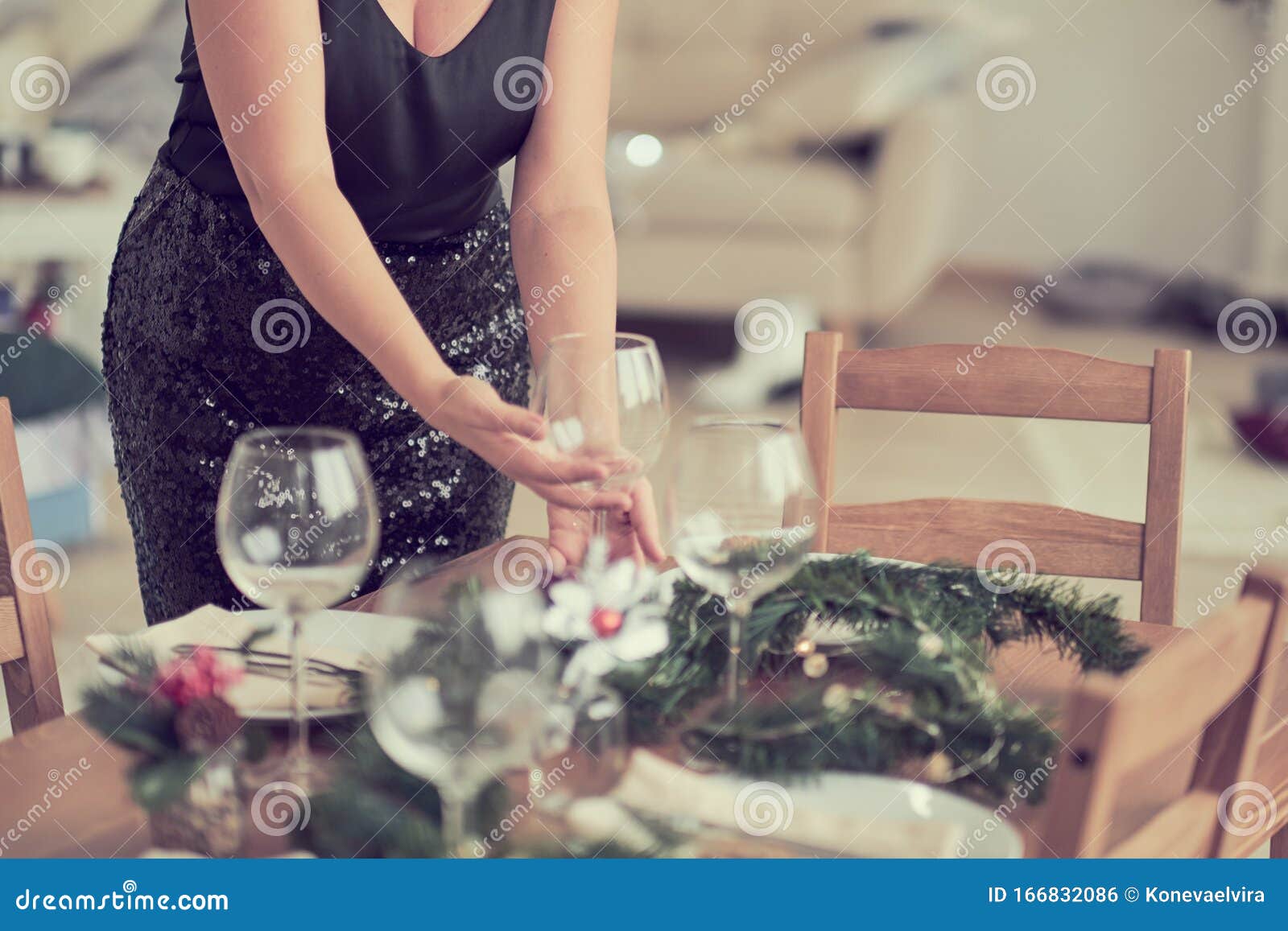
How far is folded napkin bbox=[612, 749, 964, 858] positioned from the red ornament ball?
131 mm

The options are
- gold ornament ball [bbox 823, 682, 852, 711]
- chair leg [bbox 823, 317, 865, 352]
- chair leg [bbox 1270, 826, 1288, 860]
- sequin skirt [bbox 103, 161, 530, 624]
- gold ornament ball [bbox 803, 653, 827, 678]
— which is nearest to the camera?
gold ornament ball [bbox 823, 682, 852, 711]

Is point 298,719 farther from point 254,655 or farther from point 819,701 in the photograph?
point 819,701

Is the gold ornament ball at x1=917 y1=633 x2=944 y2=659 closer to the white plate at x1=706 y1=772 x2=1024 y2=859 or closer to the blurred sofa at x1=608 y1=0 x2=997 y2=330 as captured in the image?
the white plate at x1=706 y1=772 x2=1024 y2=859

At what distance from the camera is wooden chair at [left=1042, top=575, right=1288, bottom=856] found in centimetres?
39

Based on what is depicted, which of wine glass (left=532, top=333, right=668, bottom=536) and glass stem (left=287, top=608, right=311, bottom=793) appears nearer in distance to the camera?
glass stem (left=287, top=608, right=311, bottom=793)

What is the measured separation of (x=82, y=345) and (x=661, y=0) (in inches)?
89.6

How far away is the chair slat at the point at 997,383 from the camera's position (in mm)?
1133

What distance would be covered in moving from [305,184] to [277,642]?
15.2 inches

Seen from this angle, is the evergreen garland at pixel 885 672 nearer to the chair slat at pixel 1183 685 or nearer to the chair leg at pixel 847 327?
the chair slat at pixel 1183 685

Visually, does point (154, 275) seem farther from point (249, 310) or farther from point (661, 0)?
point (661, 0)

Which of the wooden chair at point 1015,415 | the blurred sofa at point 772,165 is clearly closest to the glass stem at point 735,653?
the wooden chair at point 1015,415

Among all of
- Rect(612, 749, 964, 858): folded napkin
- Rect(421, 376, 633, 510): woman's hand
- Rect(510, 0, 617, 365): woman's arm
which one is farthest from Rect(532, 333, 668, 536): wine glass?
Rect(510, 0, 617, 365): woman's arm

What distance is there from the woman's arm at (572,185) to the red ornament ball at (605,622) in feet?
1.29

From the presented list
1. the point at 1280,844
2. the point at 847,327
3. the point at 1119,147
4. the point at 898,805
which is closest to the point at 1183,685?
the point at 898,805
